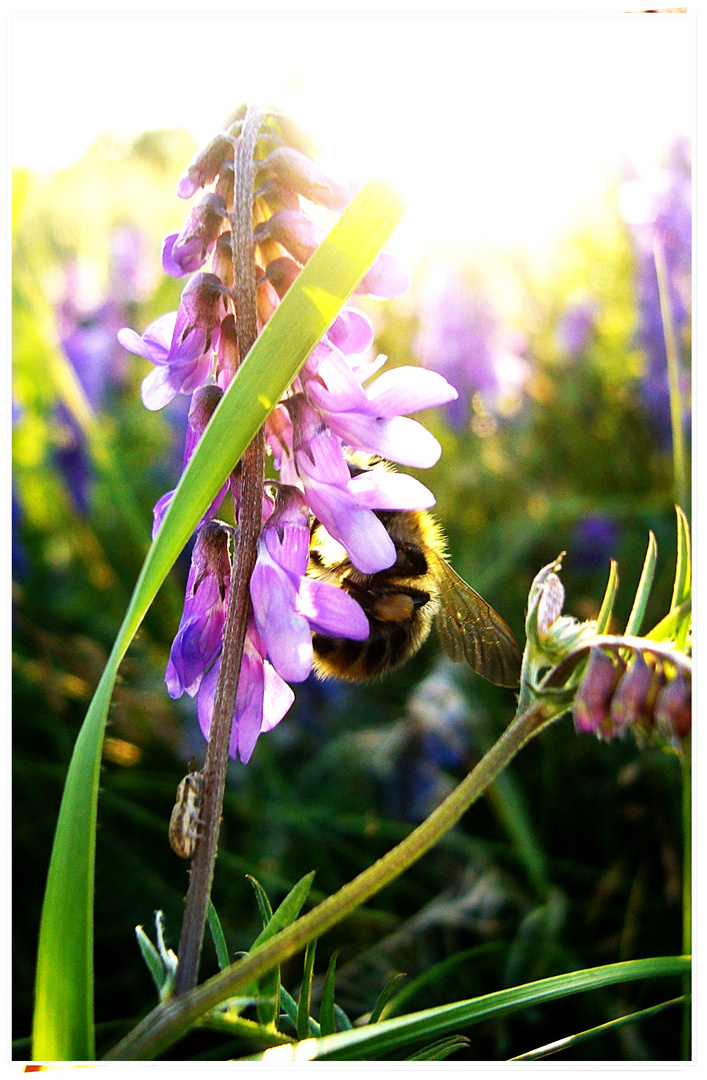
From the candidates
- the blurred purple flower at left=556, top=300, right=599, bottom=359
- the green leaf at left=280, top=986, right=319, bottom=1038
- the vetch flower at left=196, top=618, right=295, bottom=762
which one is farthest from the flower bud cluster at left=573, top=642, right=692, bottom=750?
the blurred purple flower at left=556, top=300, right=599, bottom=359

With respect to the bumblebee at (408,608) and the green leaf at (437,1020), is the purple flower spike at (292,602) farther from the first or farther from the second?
the green leaf at (437,1020)

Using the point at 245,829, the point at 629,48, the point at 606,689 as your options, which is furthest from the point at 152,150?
the point at 606,689

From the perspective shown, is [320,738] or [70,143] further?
[320,738]

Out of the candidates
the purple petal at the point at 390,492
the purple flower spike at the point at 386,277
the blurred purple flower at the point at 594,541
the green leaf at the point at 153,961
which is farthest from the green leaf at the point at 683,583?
the blurred purple flower at the point at 594,541

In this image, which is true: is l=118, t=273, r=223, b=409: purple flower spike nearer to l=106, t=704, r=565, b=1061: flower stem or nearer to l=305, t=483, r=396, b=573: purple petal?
l=305, t=483, r=396, b=573: purple petal
